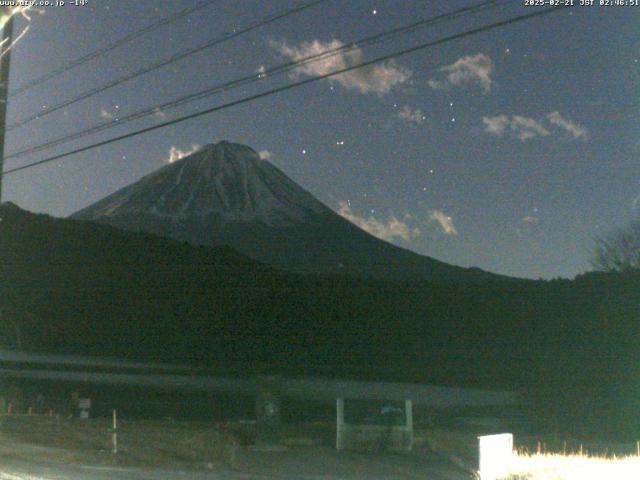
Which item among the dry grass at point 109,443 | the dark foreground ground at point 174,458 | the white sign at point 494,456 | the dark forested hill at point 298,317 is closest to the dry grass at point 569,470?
the white sign at point 494,456

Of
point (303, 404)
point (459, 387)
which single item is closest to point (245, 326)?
point (459, 387)

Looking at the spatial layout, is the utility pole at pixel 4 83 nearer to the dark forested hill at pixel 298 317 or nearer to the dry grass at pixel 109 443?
the dry grass at pixel 109 443

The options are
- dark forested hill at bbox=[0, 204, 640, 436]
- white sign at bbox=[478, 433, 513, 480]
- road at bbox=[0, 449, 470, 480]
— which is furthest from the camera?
dark forested hill at bbox=[0, 204, 640, 436]

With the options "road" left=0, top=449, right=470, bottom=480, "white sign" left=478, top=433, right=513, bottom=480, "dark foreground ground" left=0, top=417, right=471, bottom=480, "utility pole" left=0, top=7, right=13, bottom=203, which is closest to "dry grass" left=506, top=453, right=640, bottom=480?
Result: "white sign" left=478, top=433, right=513, bottom=480

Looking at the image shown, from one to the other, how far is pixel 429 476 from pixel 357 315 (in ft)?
194

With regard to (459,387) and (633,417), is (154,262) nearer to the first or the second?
(459,387)

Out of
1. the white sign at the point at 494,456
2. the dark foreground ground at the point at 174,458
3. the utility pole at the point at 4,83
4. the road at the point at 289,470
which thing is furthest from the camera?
the utility pole at the point at 4,83

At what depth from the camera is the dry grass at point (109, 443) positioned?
49.8 ft

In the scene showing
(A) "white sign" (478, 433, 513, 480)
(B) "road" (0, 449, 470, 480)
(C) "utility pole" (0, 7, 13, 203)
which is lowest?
(B) "road" (0, 449, 470, 480)

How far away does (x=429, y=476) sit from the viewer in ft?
50.0

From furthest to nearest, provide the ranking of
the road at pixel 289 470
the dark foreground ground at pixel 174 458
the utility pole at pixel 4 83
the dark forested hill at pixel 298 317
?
the dark forested hill at pixel 298 317, the utility pole at pixel 4 83, the dark foreground ground at pixel 174 458, the road at pixel 289 470

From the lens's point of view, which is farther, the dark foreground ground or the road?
the dark foreground ground

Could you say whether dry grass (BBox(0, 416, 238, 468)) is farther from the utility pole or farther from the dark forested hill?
the dark forested hill

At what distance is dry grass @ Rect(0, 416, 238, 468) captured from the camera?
15.2 metres
